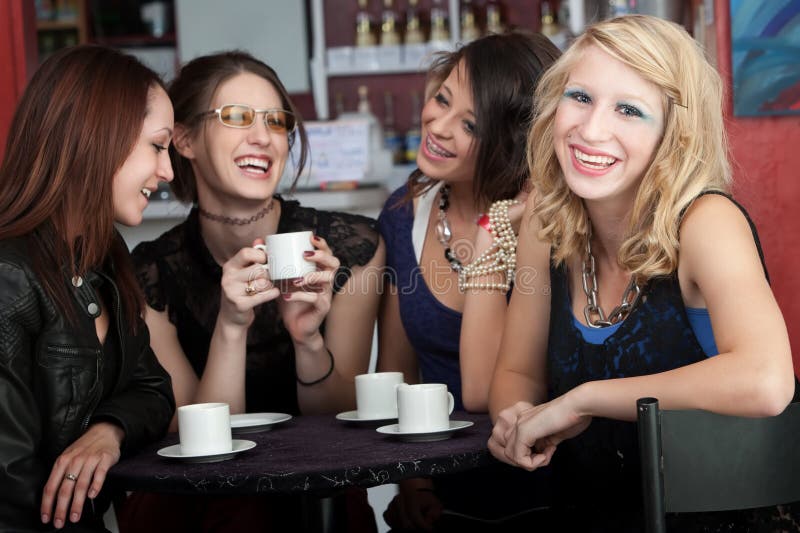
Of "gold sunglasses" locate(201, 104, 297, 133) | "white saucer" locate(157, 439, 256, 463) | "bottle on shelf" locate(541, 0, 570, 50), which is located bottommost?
"white saucer" locate(157, 439, 256, 463)

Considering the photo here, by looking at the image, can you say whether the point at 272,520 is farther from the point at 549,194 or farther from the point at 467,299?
the point at 549,194

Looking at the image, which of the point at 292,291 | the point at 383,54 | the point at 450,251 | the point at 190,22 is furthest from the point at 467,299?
the point at 190,22

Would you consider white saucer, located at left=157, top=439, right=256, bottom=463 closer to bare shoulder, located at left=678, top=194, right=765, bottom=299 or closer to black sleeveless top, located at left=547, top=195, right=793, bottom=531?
black sleeveless top, located at left=547, top=195, right=793, bottom=531

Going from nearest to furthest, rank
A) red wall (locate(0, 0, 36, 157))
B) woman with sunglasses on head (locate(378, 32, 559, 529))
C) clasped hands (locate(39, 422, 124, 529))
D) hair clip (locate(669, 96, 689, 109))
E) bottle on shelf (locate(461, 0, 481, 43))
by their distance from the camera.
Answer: clasped hands (locate(39, 422, 124, 529))
hair clip (locate(669, 96, 689, 109))
woman with sunglasses on head (locate(378, 32, 559, 529))
red wall (locate(0, 0, 36, 157))
bottle on shelf (locate(461, 0, 481, 43))

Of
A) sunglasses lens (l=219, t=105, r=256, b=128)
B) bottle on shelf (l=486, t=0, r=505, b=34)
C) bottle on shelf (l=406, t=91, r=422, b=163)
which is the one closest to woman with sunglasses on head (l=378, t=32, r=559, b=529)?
sunglasses lens (l=219, t=105, r=256, b=128)

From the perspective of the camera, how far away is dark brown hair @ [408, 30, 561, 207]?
6.89 feet

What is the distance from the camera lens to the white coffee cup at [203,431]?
1.47 metres

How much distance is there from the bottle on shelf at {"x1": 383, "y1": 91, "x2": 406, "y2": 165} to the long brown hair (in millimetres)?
3716

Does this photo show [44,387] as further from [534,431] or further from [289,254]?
[534,431]

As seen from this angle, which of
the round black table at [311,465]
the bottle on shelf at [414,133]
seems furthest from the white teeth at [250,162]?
the bottle on shelf at [414,133]

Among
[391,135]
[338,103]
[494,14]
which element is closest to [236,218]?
[391,135]

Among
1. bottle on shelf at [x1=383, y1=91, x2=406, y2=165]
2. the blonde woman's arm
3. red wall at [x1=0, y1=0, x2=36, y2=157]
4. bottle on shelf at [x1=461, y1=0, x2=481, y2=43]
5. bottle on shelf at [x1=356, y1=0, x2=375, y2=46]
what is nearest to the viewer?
the blonde woman's arm

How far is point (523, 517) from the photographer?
203 centimetres

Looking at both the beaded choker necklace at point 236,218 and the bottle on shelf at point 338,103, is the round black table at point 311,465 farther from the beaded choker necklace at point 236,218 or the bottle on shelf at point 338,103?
the bottle on shelf at point 338,103
